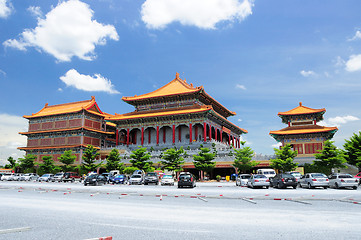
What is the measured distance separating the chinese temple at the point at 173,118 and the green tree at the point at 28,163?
18.3 metres

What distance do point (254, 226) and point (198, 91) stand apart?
47461 mm

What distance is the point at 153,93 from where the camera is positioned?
208 feet

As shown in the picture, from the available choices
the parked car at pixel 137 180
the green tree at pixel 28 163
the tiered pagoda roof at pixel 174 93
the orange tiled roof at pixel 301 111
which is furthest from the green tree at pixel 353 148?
the green tree at pixel 28 163

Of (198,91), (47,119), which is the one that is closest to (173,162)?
(198,91)

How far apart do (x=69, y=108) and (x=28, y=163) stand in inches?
579

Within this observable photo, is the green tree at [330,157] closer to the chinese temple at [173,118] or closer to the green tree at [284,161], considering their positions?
the green tree at [284,161]

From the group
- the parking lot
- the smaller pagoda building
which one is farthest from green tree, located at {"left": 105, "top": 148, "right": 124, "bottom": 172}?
the parking lot

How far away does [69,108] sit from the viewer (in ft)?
223

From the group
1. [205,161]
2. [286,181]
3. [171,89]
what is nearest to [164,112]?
[171,89]

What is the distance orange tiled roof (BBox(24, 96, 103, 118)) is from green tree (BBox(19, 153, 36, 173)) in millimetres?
10324

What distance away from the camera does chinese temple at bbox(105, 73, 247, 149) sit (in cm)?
5506

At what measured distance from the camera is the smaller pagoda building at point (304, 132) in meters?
52.5

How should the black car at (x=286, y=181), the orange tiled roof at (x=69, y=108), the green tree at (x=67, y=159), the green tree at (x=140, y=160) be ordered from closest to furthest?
1. the black car at (x=286, y=181)
2. the green tree at (x=140, y=160)
3. the green tree at (x=67, y=159)
4. the orange tiled roof at (x=69, y=108)

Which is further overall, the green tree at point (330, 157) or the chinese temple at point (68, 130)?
the chinese temple at point (68, 130)
